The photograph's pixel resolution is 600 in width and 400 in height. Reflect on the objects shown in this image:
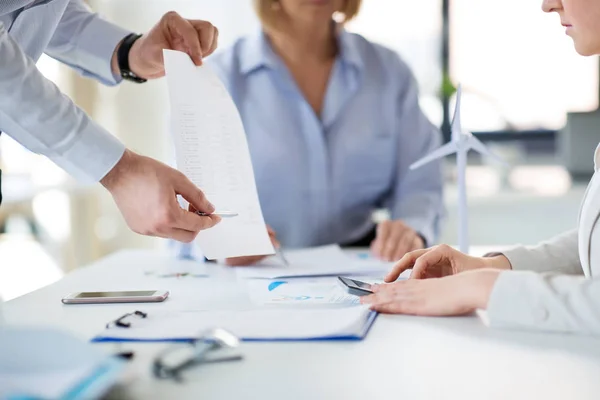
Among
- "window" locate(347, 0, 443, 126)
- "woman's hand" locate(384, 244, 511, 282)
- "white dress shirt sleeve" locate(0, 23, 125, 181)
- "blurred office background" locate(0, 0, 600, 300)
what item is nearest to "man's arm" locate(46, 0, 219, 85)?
"white dress shirt sleeve" locate(0, 23, 125, 181)

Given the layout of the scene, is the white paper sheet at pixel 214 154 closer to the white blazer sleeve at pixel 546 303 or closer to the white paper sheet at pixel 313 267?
the white paper sheet at pixel 313 267

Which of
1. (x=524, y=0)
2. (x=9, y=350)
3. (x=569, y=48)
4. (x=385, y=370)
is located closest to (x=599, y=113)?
(x=569, y=48)

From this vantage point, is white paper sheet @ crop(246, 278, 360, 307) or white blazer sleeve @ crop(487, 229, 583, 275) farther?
white blazer sleeve @ crop(487, 229, 583, 275)

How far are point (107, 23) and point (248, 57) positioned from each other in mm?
529

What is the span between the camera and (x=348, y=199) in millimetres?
1875

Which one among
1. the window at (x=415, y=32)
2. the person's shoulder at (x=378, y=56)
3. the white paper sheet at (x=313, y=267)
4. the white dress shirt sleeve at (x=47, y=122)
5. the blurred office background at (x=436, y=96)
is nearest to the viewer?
the white dress shirt sleeve at (x=47, y=122)

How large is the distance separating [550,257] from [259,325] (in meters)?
0.55

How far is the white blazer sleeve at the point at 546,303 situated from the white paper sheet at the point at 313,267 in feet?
1.44

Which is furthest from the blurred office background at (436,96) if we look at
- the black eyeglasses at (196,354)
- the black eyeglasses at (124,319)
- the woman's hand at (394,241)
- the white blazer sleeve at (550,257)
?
the black eyeglasses at (196,354)

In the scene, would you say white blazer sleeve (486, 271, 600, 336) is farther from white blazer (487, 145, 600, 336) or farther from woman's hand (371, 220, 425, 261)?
woman's hand (371, 220, 425, 261)

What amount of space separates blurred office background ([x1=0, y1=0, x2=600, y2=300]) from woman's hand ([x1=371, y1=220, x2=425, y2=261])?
59.9 inches

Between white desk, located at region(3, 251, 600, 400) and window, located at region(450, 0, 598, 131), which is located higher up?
window, located at region(450, 0, 598, 131)

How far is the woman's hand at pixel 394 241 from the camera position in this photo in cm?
146

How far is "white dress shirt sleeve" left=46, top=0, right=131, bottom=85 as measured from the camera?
137 centimetres
